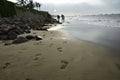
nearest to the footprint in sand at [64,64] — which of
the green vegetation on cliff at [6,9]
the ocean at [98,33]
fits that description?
the ocean at [98,33]

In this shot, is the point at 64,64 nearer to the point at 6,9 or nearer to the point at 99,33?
the point at 99,33

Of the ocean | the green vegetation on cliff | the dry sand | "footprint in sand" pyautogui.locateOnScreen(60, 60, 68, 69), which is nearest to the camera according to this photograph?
the dry sand

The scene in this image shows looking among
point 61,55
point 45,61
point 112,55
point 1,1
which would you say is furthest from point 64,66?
point 1,1

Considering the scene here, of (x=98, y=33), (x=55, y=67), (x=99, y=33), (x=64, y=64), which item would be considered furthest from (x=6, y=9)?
(x=55, y=67)

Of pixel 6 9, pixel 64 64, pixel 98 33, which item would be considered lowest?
pixel 98 33

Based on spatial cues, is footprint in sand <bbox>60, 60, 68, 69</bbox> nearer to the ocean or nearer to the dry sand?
the dry sand

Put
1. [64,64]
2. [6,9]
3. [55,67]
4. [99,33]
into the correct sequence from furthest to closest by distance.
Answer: [6,9], [99,33], [64,64], [55,67]

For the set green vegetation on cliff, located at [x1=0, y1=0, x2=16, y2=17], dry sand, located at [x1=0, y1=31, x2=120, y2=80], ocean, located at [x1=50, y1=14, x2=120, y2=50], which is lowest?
ocean, located at [x1=50, y1=14, x2=120, y2=50]

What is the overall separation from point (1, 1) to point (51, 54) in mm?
22074

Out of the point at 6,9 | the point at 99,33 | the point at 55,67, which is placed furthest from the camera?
the point at 6,9

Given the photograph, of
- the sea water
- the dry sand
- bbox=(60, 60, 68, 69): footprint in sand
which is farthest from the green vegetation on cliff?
bbox=(60, 60, 68, 69): footprint in sand

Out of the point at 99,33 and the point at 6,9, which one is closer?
the point at 99,33

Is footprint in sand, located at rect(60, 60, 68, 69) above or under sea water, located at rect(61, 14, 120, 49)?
above

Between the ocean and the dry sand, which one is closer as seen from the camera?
the dry sand
